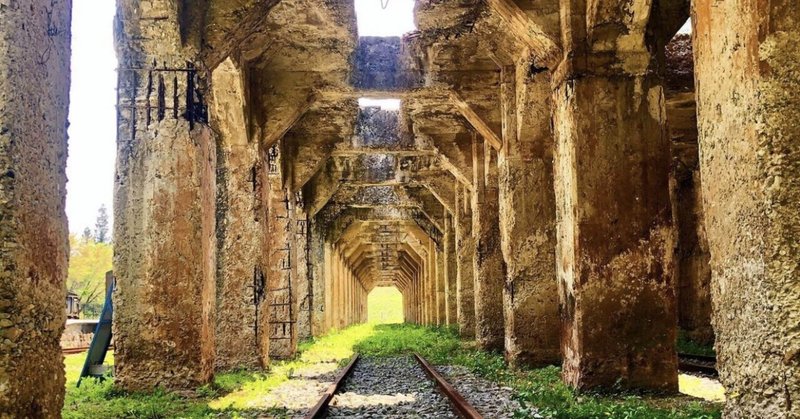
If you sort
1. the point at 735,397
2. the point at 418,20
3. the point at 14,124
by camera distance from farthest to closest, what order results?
the point at 418,20 < the point at 735,397 < the point at 14,124

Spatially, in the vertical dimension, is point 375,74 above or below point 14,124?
above

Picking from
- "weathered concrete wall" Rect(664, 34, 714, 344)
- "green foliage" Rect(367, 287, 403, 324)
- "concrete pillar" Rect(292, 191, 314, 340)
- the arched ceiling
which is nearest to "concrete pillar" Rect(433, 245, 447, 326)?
the arched ceiling

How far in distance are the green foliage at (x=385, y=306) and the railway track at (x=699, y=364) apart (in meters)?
68.2

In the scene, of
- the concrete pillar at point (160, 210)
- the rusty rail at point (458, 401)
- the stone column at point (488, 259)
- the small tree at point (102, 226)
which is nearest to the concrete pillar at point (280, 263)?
the stone column at point (488, 259)

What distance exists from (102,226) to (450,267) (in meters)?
61.6

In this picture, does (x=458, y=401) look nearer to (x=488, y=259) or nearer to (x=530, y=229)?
(x=530, y=229)

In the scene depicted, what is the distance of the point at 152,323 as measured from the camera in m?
8.52

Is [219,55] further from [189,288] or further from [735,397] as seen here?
[735,397]

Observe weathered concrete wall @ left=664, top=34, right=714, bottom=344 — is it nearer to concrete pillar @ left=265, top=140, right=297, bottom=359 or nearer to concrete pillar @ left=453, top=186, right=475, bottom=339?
concrete pillar @ left=453, top=186, right=475, bottom=339

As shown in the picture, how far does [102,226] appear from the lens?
76.3 m

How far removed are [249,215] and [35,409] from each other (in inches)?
332

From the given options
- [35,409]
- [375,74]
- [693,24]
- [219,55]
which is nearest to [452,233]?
[375,74]

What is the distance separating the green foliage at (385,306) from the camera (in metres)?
83.8

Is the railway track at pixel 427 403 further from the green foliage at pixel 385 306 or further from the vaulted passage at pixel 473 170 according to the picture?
the green foliage at pixel 385 306
